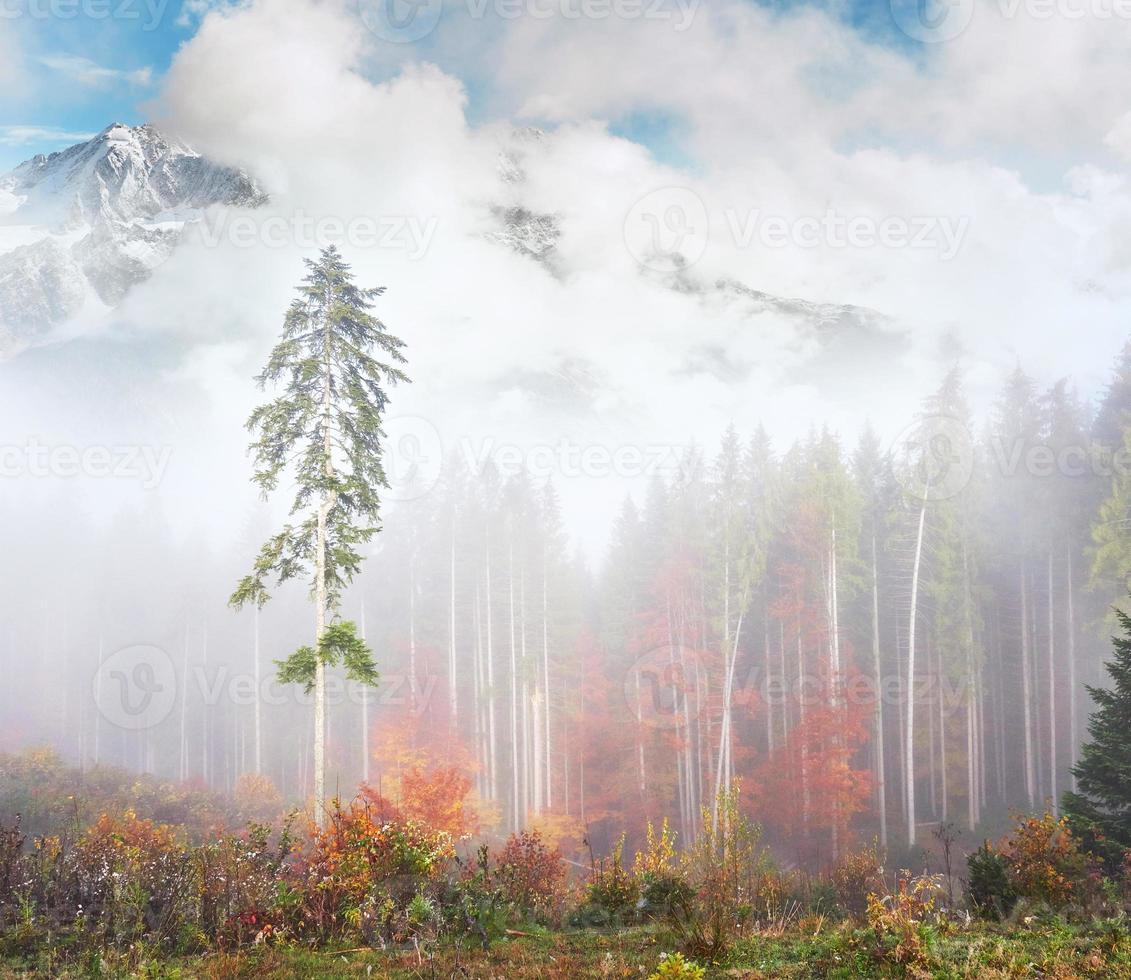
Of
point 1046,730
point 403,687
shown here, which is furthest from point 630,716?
point 1046,730

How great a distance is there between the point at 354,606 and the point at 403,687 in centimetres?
905

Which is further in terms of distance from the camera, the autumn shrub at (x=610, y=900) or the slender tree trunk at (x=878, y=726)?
the slender tree trunk at (x=878, y=726)

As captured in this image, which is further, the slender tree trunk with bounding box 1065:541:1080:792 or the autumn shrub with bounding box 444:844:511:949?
the slender tree trunk with bounding box 1065:541:1080:792

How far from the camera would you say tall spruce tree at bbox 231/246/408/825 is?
13953mm

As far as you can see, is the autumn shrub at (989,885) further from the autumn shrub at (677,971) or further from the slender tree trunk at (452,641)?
the slender tree trunk at (452,641)

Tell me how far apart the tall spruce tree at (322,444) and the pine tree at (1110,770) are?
50.5 feet

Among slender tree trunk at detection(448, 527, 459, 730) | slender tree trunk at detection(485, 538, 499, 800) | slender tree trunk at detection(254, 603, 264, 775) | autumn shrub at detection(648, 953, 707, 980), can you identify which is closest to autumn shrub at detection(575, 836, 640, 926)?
autumn shrub at detection(648, 953, 707, 980)

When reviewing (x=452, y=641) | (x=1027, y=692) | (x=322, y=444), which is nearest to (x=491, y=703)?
(x=452, y=641)

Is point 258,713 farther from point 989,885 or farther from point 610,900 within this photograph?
point 989,885

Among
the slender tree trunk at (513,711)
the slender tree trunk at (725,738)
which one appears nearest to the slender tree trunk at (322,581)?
the slender tree trunk at (725,738)

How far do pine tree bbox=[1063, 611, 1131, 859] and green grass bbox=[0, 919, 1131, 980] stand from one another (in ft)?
21.4

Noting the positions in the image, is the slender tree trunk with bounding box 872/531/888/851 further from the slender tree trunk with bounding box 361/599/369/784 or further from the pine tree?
the slender tree trunk with bounding box 361/599/369/784

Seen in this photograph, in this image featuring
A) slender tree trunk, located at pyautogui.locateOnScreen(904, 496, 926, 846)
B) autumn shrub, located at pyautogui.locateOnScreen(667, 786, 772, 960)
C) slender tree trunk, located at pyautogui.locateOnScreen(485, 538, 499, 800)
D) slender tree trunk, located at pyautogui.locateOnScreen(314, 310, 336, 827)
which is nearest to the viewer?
autumn shrub, located at pyautogui.locateOnScreen(667, 786, 772, 960)

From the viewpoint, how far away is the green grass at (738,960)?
5.36m
